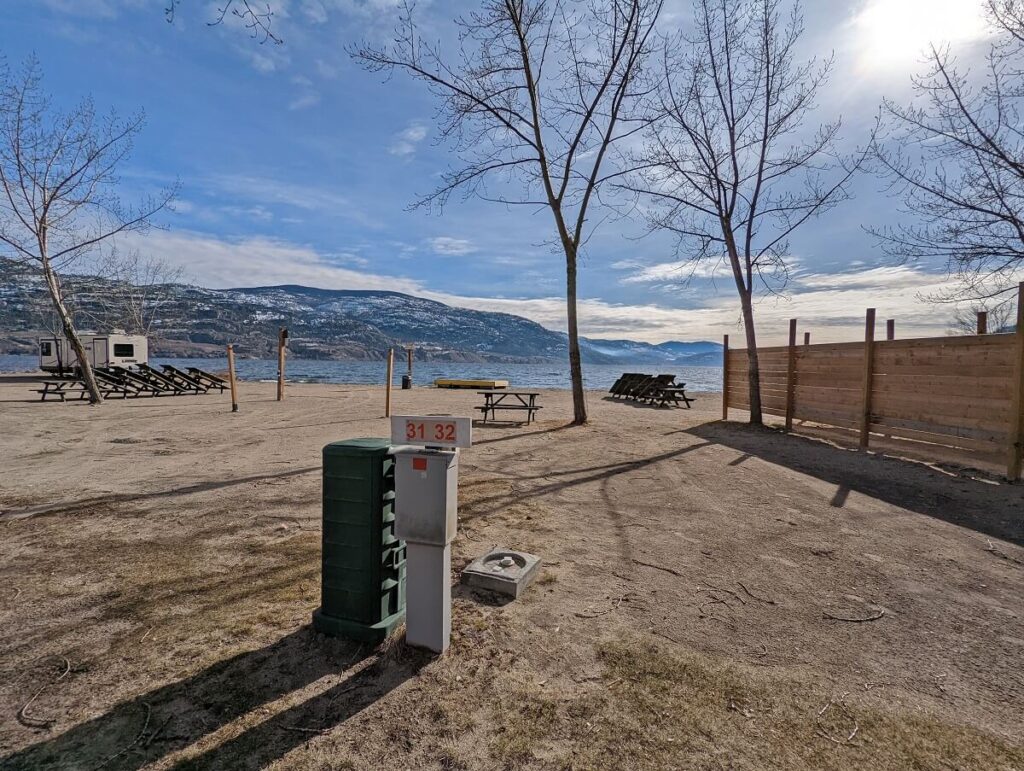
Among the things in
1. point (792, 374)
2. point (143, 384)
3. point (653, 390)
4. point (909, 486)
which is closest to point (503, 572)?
point (909, 486)

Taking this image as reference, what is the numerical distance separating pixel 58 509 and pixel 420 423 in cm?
504

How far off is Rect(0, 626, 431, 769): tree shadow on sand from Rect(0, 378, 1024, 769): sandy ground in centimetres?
1

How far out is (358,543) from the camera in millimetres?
2770

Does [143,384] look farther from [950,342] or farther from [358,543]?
[950,342]

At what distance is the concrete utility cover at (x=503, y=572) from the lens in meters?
3.39

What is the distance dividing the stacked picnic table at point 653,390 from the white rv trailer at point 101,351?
2711 cm

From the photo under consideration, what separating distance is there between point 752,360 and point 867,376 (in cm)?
358

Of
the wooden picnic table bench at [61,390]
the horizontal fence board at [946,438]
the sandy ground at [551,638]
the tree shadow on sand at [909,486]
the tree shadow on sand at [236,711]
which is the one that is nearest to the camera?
the tree shadow on sand at [236,711]

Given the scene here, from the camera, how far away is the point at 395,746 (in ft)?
6.68

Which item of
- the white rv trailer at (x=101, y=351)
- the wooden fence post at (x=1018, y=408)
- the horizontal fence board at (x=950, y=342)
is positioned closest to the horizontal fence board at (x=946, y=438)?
the wooden fence post at (x=1018, y=408)

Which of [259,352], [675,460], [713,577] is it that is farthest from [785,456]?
[259,352]

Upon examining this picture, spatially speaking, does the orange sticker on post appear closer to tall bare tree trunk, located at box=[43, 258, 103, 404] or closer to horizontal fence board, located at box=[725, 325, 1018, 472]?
horizontal fence board, located at box=[725, 325, 1018, 472]

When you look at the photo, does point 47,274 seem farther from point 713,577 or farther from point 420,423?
point 713,577

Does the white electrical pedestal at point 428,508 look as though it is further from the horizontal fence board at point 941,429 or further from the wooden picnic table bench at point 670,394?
the wooden picnic table bench at point 670,394
